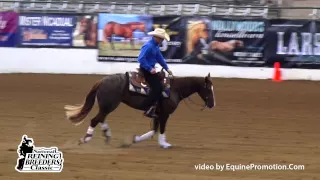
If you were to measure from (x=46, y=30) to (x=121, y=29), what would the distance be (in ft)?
10.3

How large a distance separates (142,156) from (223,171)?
1723 millimetres

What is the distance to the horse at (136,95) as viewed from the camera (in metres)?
10.9

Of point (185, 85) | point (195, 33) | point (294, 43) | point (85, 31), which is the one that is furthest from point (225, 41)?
point (185, 85)

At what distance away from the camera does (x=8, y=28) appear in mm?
24734

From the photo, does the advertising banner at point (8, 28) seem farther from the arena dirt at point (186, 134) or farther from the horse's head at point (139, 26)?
the arena dirt at point (186, 134)

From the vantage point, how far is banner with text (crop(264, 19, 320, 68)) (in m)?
21.4

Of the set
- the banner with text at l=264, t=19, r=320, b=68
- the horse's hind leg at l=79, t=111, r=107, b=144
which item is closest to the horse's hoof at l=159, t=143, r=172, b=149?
the horse's hind leg at l=79, t=111, r=107, b=144

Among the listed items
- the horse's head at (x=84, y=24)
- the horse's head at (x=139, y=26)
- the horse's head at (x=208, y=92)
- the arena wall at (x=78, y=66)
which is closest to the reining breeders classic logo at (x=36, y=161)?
the horse's head at (x=208, y=92)

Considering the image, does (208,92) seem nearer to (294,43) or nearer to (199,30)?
(294,43)

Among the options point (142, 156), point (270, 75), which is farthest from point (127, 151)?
point (270, 75)

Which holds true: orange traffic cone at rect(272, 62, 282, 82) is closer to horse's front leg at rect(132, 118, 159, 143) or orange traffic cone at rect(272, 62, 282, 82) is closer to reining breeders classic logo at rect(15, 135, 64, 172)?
horse's front leg at rect(132, 118, 159, 143)

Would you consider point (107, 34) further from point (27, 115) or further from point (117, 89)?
point (117, 89)

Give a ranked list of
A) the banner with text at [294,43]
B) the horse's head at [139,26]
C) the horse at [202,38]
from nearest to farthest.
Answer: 1. the banner with text at [294,43]
2. the horse at [202,38]
3. the horse's head at [139,26]

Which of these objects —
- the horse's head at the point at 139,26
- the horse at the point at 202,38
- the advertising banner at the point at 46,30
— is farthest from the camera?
the advertising banner at the point at 46,30
